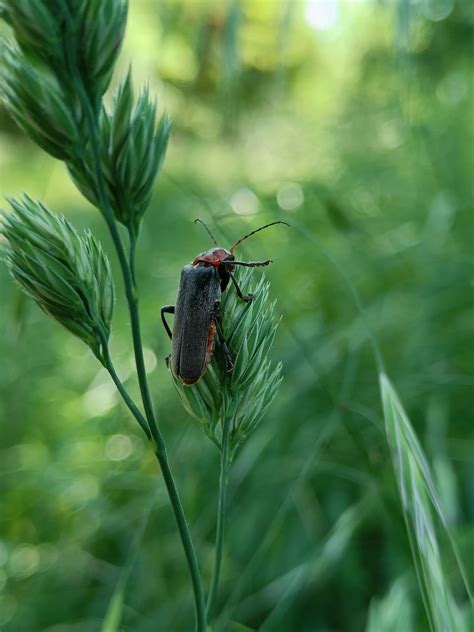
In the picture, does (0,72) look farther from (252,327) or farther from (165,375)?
(165,375)

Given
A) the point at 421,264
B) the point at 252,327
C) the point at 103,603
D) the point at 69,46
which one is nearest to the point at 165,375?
the point at 103,603

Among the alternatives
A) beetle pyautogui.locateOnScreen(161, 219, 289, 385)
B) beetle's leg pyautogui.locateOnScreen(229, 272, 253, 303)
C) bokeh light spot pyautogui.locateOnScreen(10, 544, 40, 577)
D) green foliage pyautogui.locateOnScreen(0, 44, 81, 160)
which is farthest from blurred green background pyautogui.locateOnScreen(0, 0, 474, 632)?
green foliage pyautogui.locateOnScreen(0, 44, 81, 160)

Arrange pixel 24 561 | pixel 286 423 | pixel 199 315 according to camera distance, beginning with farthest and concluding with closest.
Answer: pixel 286 423
pixel 24 561
pixel 199 315

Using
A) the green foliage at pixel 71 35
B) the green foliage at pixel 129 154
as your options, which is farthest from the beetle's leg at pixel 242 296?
the green foliage at pixel 71 35

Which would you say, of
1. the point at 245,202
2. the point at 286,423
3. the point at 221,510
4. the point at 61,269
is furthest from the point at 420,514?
the point at 245,202

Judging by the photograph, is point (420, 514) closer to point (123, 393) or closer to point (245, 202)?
point (123, 393)

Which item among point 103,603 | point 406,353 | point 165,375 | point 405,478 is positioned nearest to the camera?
point 405,478

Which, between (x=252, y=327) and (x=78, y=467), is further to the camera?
(x=78, y=467)

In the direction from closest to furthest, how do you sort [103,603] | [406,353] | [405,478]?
[405,478], [103,603], [406,353]
